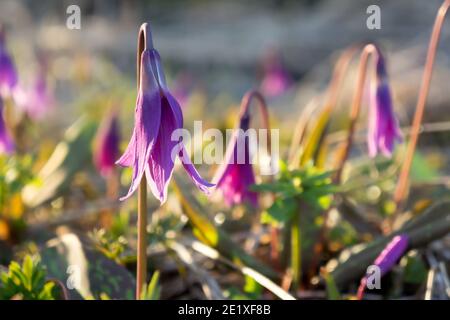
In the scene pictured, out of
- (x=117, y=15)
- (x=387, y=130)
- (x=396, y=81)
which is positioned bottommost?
(x=387, y=130)

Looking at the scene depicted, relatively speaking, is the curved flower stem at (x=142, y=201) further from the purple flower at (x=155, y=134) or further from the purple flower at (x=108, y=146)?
the purple flower at (x=108, y=146)

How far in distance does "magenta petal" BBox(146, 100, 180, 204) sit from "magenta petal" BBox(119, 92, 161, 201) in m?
0.02

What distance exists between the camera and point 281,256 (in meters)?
1.67

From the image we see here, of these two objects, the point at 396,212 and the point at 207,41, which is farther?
the point at 207,41

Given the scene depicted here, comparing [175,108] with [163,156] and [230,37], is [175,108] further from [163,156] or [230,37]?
[230,37]

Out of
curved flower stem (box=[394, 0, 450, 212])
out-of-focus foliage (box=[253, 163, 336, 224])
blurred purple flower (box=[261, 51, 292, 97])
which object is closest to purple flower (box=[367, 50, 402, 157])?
curved flower stem (box=[394, 0, 450, 212])

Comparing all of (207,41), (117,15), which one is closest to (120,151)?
(207,41)

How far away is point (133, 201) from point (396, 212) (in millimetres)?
841

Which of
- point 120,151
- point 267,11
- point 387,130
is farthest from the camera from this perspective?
point 267,11

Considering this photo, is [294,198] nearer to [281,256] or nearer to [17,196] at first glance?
[281,256]

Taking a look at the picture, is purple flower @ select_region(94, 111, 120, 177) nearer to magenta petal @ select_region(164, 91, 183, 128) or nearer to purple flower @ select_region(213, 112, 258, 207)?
purple flower @ select_region(213, 112, 258, 207)

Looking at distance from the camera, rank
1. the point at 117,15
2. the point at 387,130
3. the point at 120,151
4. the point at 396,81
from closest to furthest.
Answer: the point at 387,130
the point at 120,151
the point at 396,81
the point at 117,15

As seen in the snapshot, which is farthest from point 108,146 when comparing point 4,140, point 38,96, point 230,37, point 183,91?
point 230,37

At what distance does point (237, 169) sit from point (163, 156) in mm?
436
